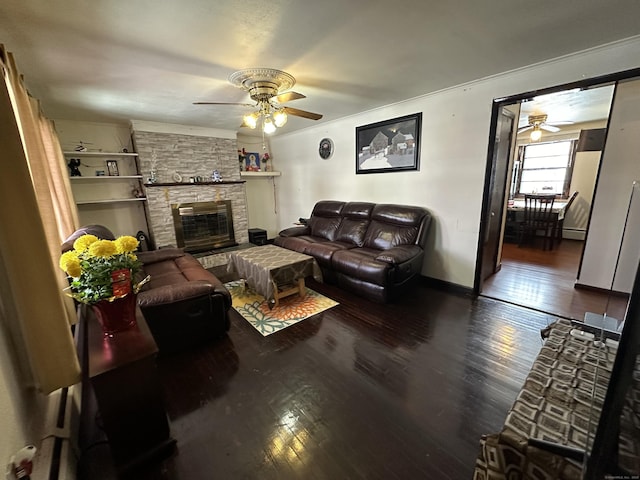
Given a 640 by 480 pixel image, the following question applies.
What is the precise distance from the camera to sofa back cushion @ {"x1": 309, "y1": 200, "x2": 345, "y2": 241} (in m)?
4.42

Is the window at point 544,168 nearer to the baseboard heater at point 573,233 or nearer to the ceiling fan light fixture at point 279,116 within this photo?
the baseboard heater at point 573,233

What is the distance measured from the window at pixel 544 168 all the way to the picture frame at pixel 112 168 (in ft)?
27.9

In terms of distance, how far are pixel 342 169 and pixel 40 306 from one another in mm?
4165

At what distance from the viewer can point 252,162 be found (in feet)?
19.4

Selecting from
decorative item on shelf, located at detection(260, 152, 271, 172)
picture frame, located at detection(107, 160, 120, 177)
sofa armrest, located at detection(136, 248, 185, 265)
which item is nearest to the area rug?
sofa armrest, located at detection(136, 248, 185, 265)

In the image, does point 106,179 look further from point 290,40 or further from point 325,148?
point 290,40

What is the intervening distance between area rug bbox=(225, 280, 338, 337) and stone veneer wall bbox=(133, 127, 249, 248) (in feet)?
7.14

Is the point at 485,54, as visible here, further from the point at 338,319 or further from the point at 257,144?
the point at 257,144

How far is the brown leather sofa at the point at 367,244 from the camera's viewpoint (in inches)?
119

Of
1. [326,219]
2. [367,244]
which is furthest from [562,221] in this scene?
[326,219]

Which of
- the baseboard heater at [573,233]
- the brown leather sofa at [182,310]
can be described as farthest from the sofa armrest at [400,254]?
the baseboard heater at [573,233]

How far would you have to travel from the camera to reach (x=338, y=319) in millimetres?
2779

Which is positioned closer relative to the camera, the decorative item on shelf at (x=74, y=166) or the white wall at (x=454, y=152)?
Answer: the white wall at (x=454, y=152)

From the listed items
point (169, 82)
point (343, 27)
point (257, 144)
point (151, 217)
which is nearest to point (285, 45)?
point (343, 27)
